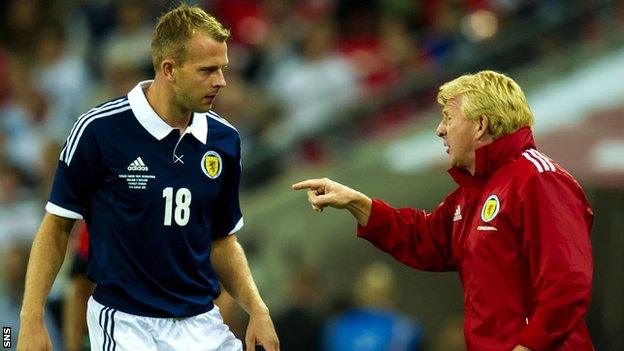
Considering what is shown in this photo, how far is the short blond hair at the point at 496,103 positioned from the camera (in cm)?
493

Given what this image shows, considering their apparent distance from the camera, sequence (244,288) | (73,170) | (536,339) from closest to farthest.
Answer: (536,339), (73,170), (244,288)

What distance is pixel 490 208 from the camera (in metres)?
4.83

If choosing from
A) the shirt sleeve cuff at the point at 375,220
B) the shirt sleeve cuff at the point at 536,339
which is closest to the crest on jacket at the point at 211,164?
the shirt sleeve cuff at the point at 375,220

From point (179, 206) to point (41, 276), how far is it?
58 centimetres

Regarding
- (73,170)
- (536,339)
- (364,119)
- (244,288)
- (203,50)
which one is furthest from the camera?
(364,119)

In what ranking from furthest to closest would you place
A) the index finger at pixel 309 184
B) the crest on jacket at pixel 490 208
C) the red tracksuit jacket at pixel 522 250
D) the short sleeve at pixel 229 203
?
the short sleeve at pixel 229 203
the index finger at pixel 309 184
the crest on jacket at pixel 490 208
the red tracksuit jacket at pixel 522 250

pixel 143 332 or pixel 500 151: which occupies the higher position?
pixel 500 151

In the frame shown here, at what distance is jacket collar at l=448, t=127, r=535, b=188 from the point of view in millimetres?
4910

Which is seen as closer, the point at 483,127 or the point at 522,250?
the point at 522,250

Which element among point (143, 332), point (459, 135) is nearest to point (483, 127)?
point (459, 135)

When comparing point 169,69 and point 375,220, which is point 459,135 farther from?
point 169,69

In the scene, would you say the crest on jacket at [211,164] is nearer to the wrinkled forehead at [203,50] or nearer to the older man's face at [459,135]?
the wrinkled forehead at [203,50]

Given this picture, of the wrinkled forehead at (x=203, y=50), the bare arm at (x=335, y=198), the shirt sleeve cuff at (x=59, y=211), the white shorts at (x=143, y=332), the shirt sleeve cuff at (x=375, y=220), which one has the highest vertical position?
the wrinkled forehead at (x=203, y=50)

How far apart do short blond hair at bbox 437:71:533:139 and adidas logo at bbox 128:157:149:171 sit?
1.24m
